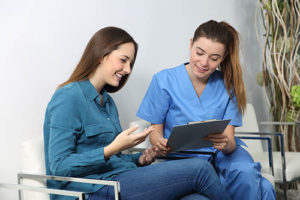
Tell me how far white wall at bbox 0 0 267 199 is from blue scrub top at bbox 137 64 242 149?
1.14ft

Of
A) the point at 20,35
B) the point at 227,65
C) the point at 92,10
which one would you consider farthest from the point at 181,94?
the point at 20,35

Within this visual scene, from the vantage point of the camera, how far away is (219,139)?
68.8 inches

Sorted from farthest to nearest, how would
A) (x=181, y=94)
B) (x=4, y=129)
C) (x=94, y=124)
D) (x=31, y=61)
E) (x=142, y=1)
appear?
1. (x=142, y=1)
2. (x=181, y=94)
3. (x=31, y=61)
4. (x=4, y=129)
5. (x=94, y=124)

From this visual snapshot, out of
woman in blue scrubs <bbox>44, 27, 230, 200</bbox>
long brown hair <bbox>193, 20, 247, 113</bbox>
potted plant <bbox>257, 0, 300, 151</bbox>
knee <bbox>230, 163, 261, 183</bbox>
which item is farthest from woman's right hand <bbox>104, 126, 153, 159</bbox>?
potted plant <bbox>257, 0, 300, 151</bbox>

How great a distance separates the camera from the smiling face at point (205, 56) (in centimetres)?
186

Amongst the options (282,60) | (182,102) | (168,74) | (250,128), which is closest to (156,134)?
(182,102)

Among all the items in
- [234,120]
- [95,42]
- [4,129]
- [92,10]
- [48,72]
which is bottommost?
[234,120]

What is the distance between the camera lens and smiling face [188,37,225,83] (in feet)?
6.09

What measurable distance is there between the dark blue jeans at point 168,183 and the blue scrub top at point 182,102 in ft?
1.56

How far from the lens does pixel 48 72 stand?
183 centimetres

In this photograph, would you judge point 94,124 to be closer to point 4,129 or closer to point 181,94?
point 4,129

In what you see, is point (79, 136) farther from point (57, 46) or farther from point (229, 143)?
point (229, 143)

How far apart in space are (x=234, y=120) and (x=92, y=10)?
2.90 ft

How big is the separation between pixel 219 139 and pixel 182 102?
27 cm
